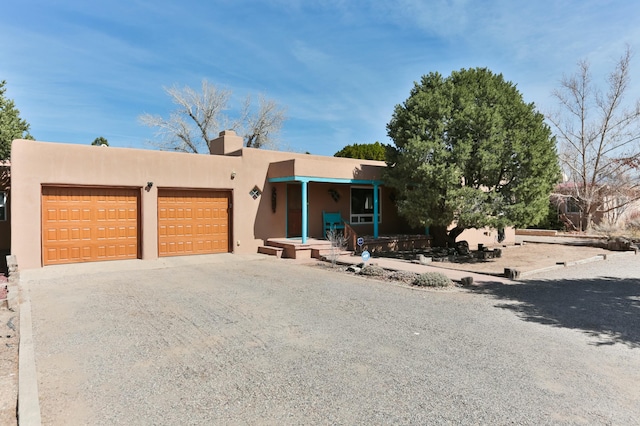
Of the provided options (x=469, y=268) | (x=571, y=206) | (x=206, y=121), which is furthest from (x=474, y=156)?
(x=206, y=121)

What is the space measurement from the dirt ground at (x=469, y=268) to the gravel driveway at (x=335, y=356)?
0.85 feet

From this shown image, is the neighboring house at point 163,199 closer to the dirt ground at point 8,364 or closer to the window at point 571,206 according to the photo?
the dirt ground at point 8,364

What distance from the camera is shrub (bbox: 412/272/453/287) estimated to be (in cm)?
866

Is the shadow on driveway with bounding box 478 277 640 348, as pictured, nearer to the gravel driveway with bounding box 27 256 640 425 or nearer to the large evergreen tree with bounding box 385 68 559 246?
the gravel driveway with bounding box 27 256 640 425

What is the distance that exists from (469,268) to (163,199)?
9569mm

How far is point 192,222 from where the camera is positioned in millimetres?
13109

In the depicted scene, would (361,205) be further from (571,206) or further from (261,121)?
(571,206)

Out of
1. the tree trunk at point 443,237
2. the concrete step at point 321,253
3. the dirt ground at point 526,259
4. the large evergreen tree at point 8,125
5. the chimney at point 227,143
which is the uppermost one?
the large evergreen tree at point 8,125

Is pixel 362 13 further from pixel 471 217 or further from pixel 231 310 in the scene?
pixel 231 310

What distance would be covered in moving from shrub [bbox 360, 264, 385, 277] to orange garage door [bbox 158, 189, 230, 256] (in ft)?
18.5

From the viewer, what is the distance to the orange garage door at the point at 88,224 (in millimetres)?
10867

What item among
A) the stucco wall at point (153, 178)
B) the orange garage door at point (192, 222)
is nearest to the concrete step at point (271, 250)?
Result: the stucco wall at point (153, 178)

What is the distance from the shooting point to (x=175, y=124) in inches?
1244

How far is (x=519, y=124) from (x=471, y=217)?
11.6 ft
